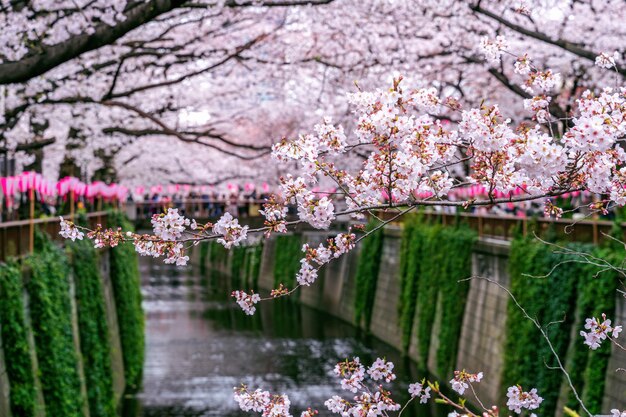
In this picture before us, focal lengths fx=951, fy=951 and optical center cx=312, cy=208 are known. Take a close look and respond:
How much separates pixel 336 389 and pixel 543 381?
325 inches

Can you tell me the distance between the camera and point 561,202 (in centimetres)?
1730

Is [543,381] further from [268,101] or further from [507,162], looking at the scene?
[268,101]

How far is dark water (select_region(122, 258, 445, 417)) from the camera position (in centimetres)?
2236

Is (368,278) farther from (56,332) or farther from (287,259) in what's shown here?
(56,332)

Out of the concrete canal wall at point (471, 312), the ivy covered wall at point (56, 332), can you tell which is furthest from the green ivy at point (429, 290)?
the ivy covered wall at point (56, 332)

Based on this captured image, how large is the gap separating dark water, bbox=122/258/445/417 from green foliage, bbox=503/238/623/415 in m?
4.36

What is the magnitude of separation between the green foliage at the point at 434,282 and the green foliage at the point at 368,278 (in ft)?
14.0

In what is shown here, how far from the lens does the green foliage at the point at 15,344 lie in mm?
11750

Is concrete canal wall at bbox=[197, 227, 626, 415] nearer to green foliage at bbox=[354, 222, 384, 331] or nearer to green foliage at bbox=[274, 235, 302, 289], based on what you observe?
green foliage at bbox=[354, 222, 384, 331]

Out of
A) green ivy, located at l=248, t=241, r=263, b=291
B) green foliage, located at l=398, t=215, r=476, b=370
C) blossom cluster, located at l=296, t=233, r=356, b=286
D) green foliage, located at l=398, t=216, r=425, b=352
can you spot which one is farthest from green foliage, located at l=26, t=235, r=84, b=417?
green ivy, located at l=248, t=241, r=263, b=291

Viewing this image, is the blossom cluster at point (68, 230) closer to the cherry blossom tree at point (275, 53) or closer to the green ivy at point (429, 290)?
the cherry blossom tree at point (275, 53)

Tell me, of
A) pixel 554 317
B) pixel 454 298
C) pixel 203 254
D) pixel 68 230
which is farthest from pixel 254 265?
pixel 68 230

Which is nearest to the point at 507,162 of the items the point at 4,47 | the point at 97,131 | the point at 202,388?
the point at 4,47

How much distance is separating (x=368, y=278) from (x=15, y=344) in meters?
22.1
